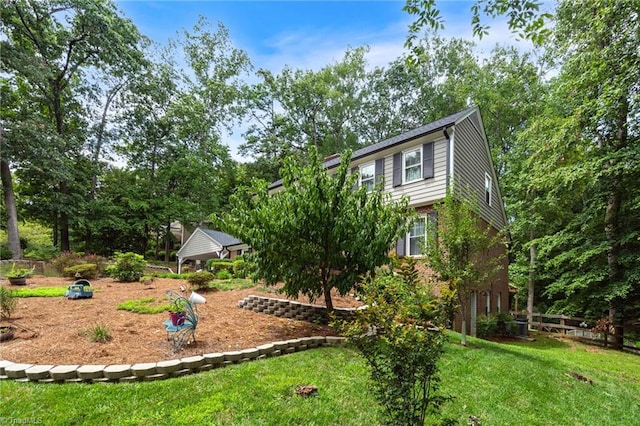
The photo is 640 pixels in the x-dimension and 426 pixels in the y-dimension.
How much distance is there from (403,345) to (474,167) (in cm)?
1127

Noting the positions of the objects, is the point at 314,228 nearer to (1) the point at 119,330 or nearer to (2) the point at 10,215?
(1) the point at 119,330

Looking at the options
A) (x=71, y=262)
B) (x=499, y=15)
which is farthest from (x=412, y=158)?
(x=71, y=262)

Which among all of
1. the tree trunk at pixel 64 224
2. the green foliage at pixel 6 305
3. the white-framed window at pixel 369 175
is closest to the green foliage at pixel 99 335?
the green foliage at pixel 6 305

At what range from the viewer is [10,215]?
1530cm

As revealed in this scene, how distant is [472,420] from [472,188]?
31.1ft

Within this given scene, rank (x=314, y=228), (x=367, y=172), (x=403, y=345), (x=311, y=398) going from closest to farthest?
(x=403, y=345)
(x=311, y=398)
(x=314, y=228)
(x=367, y=172)

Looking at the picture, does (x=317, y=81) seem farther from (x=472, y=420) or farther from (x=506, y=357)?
(x=472, y=420)

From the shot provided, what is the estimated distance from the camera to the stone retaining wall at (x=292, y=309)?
738cm

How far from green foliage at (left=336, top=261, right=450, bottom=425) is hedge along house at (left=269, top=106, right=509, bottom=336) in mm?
6445

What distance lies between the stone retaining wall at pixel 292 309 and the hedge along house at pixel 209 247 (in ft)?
37.7

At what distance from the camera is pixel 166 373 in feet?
13.3

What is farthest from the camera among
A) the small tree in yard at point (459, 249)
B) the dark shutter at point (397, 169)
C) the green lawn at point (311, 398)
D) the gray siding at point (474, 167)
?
the dark shutter at point (397, 169)

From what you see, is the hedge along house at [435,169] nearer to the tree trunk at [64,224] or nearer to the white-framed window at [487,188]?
the white-framed window at [487,188]

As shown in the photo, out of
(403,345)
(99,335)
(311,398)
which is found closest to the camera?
(403,345)
